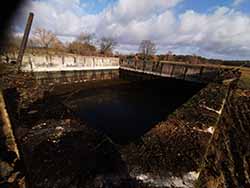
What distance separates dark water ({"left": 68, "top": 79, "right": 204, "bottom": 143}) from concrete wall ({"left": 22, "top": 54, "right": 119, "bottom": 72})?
116 inches

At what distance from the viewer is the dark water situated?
5.40 m

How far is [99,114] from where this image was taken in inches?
257

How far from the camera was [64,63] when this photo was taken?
37.0 ft

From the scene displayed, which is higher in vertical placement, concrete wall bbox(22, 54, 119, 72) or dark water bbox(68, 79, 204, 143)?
concrete wall bbox(22, 54, 119, 72)

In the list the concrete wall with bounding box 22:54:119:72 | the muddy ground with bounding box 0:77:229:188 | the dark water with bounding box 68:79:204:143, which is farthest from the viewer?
the concrete wall with bounding box 22:54:119:72

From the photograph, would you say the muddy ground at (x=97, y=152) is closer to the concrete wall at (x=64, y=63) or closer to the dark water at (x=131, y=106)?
the dark water at (x=131, y=106)

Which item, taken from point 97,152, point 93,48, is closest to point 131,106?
point 97,152

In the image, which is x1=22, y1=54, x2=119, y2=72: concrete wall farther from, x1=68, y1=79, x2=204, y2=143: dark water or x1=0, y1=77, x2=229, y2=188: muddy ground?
x1=0, y1=77, x2=229, y2=188: muddy ground

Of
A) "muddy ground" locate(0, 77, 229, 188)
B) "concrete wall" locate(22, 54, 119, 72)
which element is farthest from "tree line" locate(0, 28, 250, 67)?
"muddy ground" locate(0, 77, 229, 188)

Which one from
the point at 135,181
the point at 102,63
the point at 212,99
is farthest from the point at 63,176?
the point at 102,63

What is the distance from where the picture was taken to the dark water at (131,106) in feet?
17.7

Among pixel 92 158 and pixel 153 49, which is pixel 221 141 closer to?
pixel 92 158

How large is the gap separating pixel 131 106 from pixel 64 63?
698cm

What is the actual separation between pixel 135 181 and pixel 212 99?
3.62 metres
